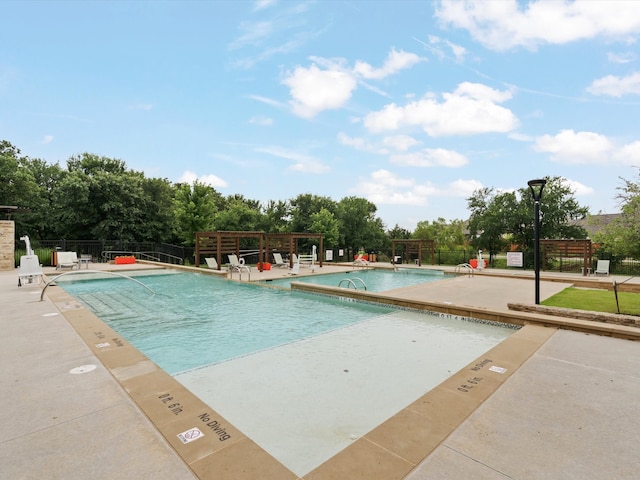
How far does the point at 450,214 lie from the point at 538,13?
81.2ft

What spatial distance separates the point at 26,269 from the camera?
1018 centimetres

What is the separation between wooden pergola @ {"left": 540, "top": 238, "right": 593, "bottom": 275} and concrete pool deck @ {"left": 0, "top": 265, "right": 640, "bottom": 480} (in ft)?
51.4

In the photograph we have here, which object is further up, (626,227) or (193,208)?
(193,208)

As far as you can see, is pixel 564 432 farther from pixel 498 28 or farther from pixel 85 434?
pixel 498 28

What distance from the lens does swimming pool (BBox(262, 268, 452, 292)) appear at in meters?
13.7

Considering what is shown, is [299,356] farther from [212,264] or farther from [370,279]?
[212,264]

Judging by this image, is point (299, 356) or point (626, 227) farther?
point (626, 227)

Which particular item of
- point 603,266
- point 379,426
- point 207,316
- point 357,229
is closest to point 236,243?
point 207,316

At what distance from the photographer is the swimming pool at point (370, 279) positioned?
44.8 ft

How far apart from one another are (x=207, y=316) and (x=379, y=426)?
606 cm

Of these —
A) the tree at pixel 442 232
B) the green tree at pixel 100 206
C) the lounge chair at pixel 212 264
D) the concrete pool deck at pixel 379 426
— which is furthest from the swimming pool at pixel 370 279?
the green tree at pixel 100 206

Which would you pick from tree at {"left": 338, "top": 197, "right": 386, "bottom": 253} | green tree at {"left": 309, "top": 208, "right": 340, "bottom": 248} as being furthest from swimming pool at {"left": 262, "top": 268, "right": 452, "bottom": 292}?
tree at {"left": 338, "top": 197, "right": 386, "bottom": 253}

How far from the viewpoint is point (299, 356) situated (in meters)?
5.14

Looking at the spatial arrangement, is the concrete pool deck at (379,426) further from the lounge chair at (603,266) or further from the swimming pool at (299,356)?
the lounge chair at (603,266)
